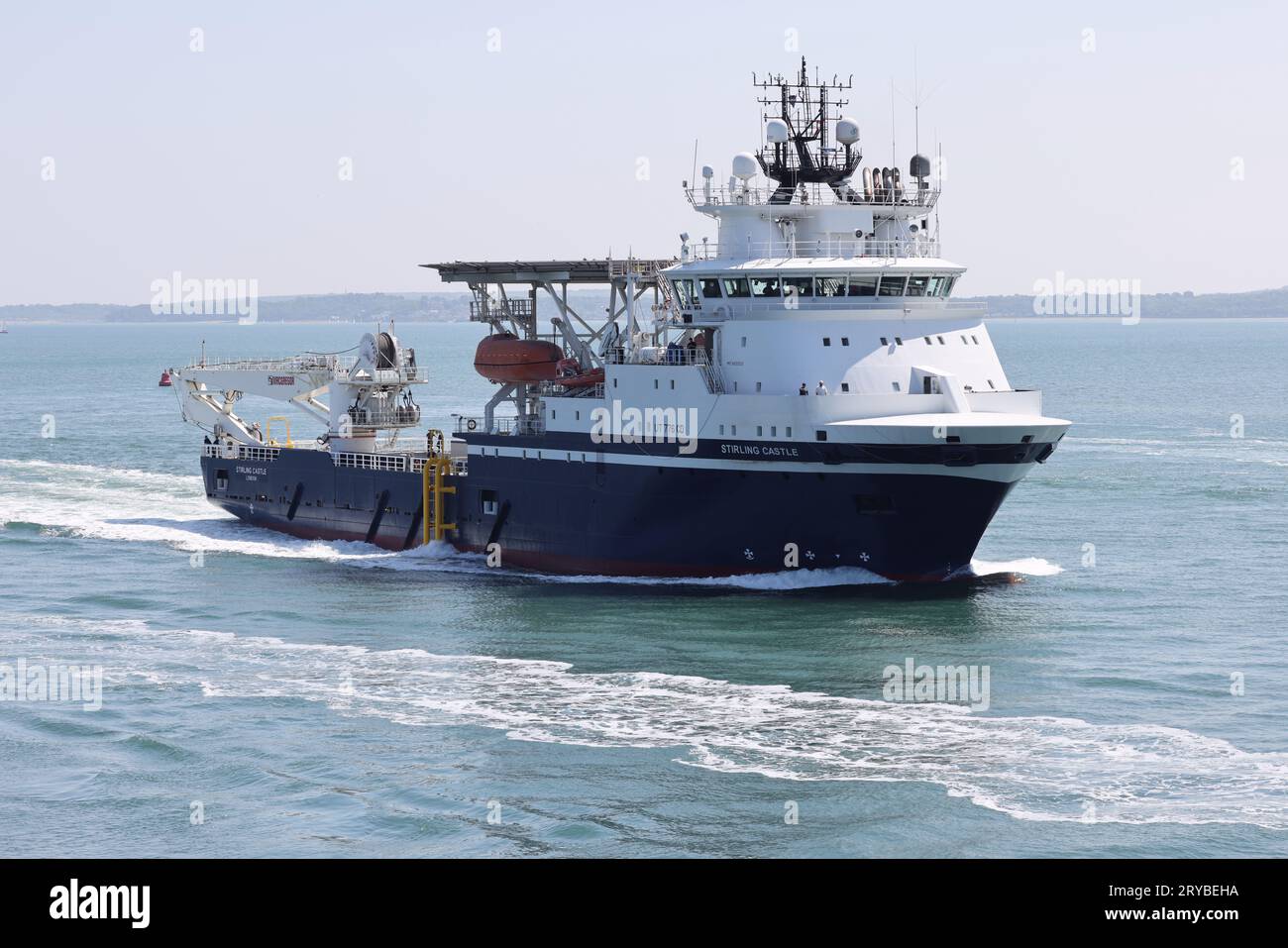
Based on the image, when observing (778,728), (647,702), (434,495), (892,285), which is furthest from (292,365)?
(778,728)

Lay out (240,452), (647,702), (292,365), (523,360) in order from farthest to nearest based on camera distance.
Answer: (292,365), (240,452), (523,360), (647,702)

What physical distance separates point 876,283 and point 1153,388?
280ft

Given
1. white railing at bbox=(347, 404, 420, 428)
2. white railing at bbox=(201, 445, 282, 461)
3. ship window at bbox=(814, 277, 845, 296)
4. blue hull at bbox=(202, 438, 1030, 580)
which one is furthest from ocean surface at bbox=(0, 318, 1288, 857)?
ship window at bbox=(814, 277, 845, 296)

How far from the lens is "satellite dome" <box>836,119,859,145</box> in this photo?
46594mm

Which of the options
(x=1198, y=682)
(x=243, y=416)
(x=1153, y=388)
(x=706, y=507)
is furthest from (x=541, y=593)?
(x=1153, y=388)

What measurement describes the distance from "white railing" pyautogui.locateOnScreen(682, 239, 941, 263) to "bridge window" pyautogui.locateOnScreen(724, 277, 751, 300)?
125 centimetres

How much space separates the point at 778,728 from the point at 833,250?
17.7 metres

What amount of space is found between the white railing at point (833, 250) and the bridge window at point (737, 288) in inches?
49.2

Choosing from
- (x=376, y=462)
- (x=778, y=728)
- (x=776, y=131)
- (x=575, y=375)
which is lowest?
(x=778, y=728)

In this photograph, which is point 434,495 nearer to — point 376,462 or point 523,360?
point 376,462

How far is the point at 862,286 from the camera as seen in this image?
44.0m

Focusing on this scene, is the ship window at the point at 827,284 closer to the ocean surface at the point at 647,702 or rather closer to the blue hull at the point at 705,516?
the blue hull at the point at 705,516

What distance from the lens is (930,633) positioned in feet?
127

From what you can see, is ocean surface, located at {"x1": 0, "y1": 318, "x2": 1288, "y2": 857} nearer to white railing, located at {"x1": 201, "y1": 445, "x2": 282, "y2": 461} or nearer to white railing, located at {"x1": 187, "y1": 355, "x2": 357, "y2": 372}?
white railing, located at {"x1": 201, "y1": 445, "x2": 282, "y2": 461}
